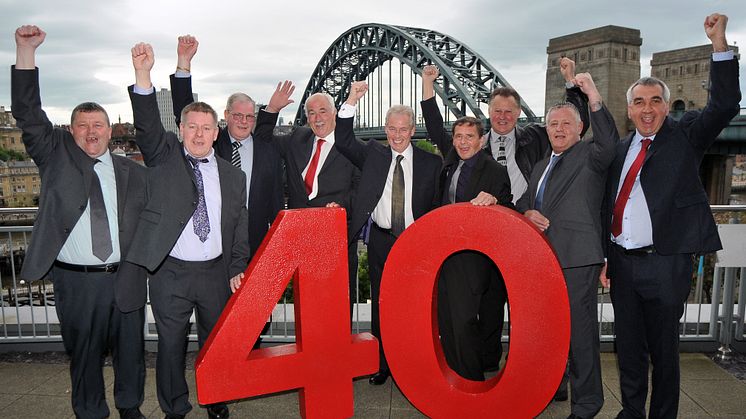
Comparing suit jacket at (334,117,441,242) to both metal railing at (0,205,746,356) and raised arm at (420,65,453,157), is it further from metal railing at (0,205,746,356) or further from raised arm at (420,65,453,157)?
metal railing at (0,205,746,356)

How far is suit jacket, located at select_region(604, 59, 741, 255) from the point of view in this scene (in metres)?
3.10

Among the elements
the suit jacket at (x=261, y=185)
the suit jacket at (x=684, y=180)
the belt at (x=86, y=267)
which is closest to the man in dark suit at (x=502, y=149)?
the suit jacket at (x=684, y=180)

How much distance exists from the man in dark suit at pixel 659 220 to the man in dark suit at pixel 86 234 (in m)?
3.11

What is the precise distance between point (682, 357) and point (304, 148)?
12.7 feet

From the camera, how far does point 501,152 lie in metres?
4.48

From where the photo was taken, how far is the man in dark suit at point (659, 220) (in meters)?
3.13

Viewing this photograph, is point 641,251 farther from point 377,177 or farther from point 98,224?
point 98,224

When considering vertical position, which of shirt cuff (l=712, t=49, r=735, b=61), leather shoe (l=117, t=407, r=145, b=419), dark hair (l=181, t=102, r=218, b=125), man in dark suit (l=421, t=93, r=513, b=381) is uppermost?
shirt cuff (l=712, t=49, r=735, b=61)

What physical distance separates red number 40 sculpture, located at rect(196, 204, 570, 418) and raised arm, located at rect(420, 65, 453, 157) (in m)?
1.43

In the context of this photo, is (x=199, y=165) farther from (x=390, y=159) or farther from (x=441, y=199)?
(x=441, y=199)

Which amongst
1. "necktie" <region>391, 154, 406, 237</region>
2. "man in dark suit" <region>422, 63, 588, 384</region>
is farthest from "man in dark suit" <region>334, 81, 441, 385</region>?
"man in dark suit" <region>422, 63, 588, 384</region>

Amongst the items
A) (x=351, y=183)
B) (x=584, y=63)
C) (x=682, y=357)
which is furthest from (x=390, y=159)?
(x=584, y=63)

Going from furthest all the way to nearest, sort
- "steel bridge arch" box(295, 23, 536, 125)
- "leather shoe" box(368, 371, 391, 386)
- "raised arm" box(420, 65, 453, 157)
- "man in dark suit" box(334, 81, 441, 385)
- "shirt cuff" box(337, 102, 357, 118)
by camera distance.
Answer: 1. "steel bridge arch" box(295, 23, 536, 125)
2. "raised arm" box(420, 65, 453, 157)
3. "leather shoe" box(368, 371, 391, 386)
4. "shirt cuff" box(337, 102, 357, 118)
5. "man in dark suit" box(334, 81, 441, 385)

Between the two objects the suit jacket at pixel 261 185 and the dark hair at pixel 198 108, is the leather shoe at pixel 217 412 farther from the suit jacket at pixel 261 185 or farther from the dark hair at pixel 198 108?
the dark hair at pixel 198 108
